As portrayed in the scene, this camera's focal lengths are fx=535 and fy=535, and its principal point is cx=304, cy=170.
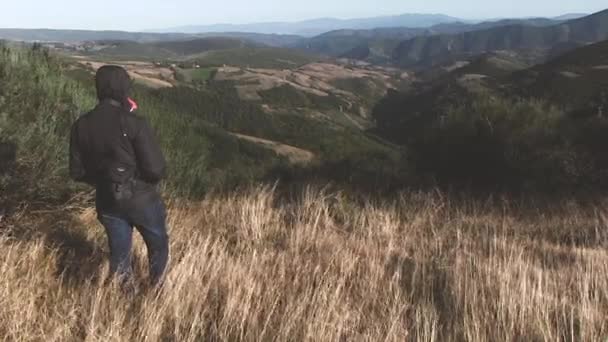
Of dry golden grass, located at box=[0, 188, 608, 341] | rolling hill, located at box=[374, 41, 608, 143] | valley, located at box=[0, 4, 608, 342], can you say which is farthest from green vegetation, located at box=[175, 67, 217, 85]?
dry golden grass, located at box=[0, 188, 608, 341]

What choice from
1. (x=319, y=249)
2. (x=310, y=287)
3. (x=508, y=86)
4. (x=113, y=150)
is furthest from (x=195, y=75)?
(x=310, y=287)

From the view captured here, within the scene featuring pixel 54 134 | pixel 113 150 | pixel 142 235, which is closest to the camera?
pixel 113 150

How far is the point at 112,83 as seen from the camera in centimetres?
333

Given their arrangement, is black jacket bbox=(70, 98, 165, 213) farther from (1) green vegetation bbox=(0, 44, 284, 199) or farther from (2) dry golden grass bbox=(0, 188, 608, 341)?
(1) green vegetation bbox=(0, 44, 284, 199)

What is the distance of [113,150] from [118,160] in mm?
69

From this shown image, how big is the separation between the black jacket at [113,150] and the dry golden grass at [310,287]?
0.58 metres

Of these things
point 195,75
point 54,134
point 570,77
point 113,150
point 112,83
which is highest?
point 112,83

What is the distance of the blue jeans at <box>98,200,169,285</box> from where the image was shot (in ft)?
11.6

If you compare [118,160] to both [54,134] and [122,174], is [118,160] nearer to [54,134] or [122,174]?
[122,174]

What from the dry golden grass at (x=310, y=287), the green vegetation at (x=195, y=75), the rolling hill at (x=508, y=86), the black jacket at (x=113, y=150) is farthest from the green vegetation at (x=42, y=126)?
the green vegetation at (x=195, y=75)

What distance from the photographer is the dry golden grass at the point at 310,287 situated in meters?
2.89

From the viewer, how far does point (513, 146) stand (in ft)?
34.6

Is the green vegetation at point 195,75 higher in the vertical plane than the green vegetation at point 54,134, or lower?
lower

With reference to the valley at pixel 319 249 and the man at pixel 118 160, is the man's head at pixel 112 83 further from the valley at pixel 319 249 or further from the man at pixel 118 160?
the valley at pixel 319 249
